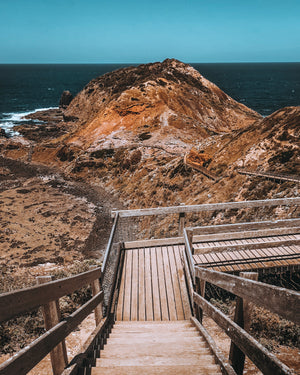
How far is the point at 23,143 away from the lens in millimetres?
36344

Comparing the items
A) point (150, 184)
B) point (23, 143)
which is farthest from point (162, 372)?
point (23, 143)

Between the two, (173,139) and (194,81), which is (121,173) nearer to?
(173,139)

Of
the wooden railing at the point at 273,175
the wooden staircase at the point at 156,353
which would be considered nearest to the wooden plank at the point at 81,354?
the wooden staircase at the point at 156,353

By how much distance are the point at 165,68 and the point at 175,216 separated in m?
38.1

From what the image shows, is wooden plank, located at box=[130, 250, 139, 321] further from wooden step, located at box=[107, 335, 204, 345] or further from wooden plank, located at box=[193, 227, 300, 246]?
wooden plank, located at box=[193, 227, 300, 246]

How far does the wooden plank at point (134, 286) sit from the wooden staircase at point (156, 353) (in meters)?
0.87

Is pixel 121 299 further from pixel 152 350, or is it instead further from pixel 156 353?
pixel 156 353

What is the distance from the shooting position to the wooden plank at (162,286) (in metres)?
5.52

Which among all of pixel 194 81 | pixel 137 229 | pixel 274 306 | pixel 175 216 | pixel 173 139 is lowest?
pixel 137 229

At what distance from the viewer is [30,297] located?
191 cm

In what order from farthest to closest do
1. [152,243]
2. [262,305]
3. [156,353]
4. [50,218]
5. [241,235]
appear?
[50,218], [152,243], [241,235], [156,353], [262,305]

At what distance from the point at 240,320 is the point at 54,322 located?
6.60 ft

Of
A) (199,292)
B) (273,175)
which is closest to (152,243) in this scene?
(199,292)

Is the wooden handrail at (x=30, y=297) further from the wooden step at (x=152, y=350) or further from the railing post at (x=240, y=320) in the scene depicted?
the railing post at (x=240, y=320)
